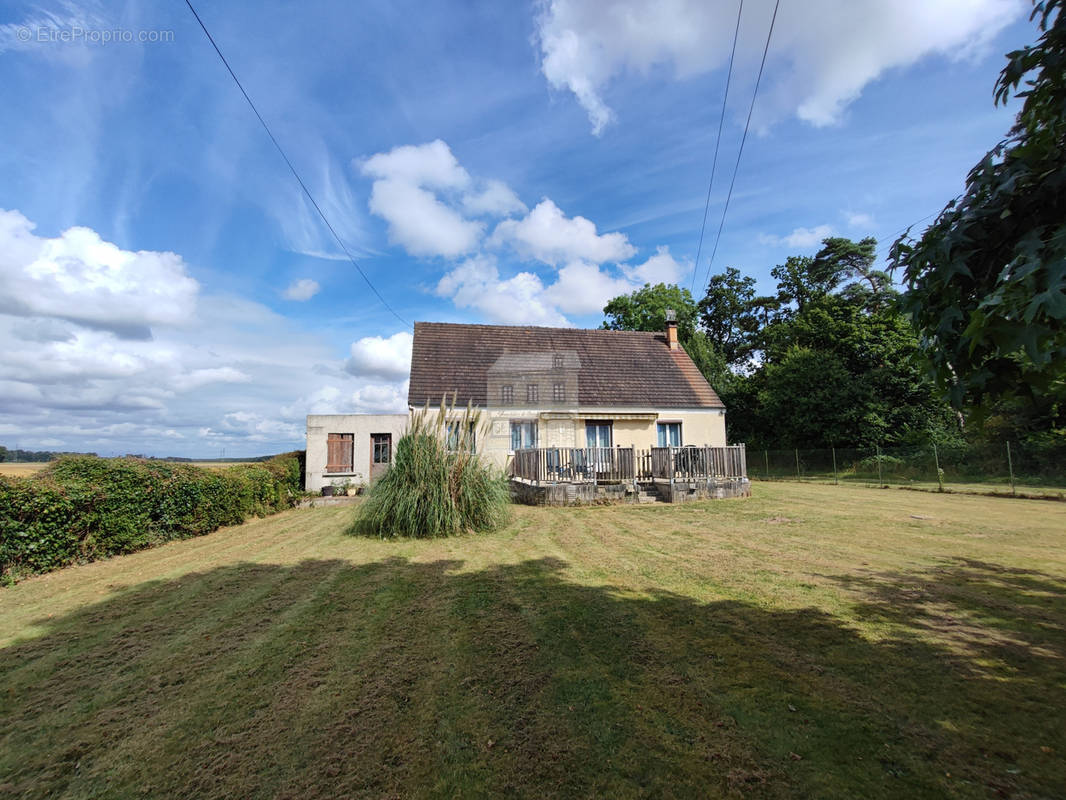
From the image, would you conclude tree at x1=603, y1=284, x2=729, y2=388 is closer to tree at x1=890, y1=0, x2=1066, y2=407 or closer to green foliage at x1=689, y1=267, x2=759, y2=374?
green foliage at x1=689, y1=267, x2=759, y2=374

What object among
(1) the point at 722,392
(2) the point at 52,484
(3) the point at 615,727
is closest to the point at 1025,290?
(3) the point at 615,727

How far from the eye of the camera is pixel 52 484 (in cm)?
653

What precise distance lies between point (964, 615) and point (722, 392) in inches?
1166

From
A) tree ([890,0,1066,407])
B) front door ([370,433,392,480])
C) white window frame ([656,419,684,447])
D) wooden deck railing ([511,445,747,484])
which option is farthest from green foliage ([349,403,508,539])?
white window frame ([656,419,684,447])

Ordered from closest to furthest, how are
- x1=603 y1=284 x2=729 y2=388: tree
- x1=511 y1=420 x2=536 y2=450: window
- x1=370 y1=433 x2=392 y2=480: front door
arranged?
1. x1=370 y1=433 x2=392 y2=480: front door
2. x1=511 y1=420 x2=536 y2=450: window
3. x1=603 y1=284 x2=729 y2=388: tree

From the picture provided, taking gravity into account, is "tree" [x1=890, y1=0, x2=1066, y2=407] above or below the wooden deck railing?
above

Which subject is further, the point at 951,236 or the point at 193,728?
the point at 193,728

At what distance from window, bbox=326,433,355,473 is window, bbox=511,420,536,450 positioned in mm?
5954

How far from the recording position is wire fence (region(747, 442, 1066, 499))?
1495 centimetres

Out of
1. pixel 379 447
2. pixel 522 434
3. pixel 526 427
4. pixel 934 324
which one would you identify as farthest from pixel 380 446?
pixel 934 324

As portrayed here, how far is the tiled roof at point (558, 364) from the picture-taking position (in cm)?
1830

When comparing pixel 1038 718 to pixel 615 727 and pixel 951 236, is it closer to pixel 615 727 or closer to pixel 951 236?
pixel 615 727

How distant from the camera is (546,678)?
3.10m

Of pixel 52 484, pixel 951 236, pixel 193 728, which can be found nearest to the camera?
pixel 951 236
